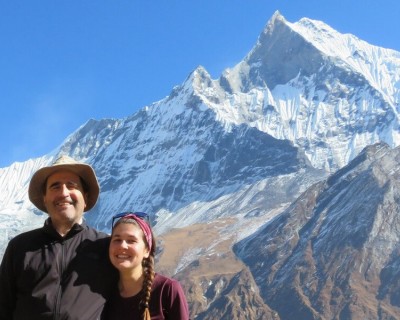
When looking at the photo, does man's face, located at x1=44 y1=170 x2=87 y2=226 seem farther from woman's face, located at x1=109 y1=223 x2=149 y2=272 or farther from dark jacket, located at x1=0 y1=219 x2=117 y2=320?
woman's face, located at x1=109 y1=223 x2=149 y2=272

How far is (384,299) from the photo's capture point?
200 meters

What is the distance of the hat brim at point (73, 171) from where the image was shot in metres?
8.60

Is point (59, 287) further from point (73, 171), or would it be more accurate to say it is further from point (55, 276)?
point (73, 171)

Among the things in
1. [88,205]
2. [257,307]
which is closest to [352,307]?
[257,307]

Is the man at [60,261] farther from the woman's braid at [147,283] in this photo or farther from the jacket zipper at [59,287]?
the woman's braid at [147,283]

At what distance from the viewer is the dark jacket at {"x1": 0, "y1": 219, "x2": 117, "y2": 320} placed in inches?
312

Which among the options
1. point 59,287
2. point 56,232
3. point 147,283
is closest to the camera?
point 147,283

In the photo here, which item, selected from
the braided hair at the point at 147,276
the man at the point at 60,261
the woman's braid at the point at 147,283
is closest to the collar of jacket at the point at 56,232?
the man at the point at 60,261

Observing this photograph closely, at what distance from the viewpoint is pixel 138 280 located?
8078 mm

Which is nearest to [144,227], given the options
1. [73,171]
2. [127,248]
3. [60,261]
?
[127,248]

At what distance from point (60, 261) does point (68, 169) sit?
948mm

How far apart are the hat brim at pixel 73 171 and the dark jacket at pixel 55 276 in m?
0.44

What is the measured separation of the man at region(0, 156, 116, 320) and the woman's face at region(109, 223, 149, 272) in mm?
243

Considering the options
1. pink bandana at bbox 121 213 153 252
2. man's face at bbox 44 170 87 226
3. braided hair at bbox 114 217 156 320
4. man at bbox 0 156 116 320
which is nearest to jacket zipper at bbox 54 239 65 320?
man at bbox 0 156 116 320
